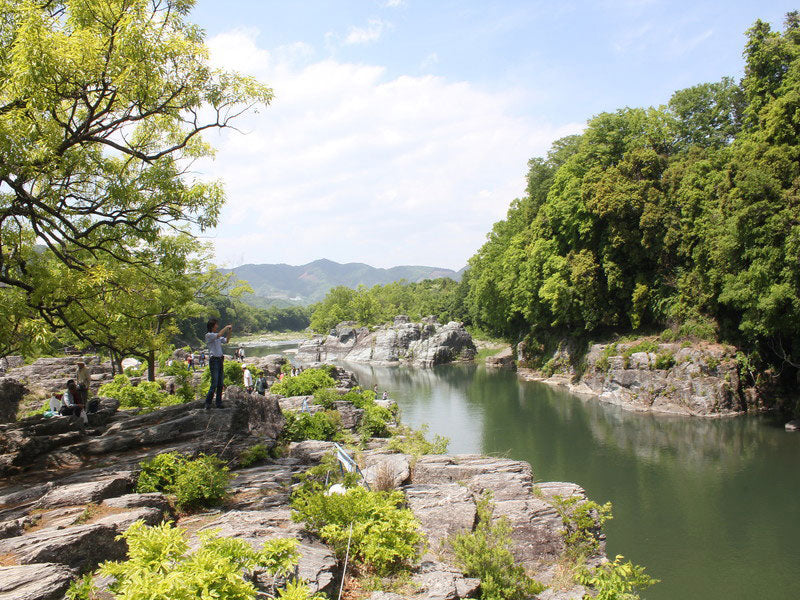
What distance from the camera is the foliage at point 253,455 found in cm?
1081

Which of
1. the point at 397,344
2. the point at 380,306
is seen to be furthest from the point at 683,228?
the point at 380,306

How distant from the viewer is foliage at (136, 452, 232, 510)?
26.3 feet

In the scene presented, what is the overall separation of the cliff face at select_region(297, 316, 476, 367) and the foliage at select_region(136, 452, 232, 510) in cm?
5682

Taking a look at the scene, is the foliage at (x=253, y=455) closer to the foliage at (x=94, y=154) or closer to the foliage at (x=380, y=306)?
the foliage at (x=94, y=154)

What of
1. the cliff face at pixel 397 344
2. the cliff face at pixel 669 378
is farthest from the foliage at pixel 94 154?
the cliff face at pixel 397 344

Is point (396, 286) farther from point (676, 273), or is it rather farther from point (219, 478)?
point (219, 478)

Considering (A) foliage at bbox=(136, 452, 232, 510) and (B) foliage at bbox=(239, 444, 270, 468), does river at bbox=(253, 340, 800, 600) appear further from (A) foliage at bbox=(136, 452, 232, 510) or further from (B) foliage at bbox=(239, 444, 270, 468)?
(A) foliage at bbox=(136, 452, 232, 510)

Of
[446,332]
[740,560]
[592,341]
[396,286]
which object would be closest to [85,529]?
[740,560]

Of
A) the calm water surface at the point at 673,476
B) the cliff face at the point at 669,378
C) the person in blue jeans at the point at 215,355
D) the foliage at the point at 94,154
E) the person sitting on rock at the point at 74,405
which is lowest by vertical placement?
the calm water surface at the point at 673,476

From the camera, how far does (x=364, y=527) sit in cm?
694

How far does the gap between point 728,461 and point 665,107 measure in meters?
26.1

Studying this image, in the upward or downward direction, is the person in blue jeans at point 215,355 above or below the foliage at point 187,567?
above

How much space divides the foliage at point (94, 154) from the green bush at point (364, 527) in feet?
19.1

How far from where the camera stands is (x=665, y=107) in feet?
118
